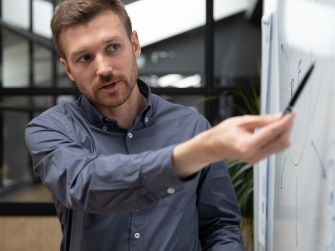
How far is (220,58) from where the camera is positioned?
267 centimetres

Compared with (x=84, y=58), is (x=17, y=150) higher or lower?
lower

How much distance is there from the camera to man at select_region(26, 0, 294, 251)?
0.65 m

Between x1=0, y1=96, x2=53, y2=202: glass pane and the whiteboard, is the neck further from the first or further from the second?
x1=0, y1=96, x2=53, y2=202: glass pane

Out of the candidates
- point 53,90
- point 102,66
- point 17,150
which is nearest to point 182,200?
point 102,66

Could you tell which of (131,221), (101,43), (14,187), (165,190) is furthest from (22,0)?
(165,190)

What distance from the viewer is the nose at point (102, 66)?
3.21ft

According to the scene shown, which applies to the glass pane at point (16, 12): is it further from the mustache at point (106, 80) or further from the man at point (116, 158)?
the mustache at point (106, 80)

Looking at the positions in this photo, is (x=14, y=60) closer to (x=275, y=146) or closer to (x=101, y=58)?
(x=101, y=58)

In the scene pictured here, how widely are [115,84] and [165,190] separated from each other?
1.66 feet

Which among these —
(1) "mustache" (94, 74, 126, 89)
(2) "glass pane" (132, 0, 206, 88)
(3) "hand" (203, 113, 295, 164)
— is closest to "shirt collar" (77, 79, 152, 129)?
(1) "mustache" (94, 74, 126, 89)

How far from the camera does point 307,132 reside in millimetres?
753

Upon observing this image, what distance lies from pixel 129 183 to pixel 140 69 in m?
2.21

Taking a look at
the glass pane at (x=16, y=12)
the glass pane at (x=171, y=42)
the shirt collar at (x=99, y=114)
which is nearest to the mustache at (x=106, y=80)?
the shirt collar at (x=99, y=114)

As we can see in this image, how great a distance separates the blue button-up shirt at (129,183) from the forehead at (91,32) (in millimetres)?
209
